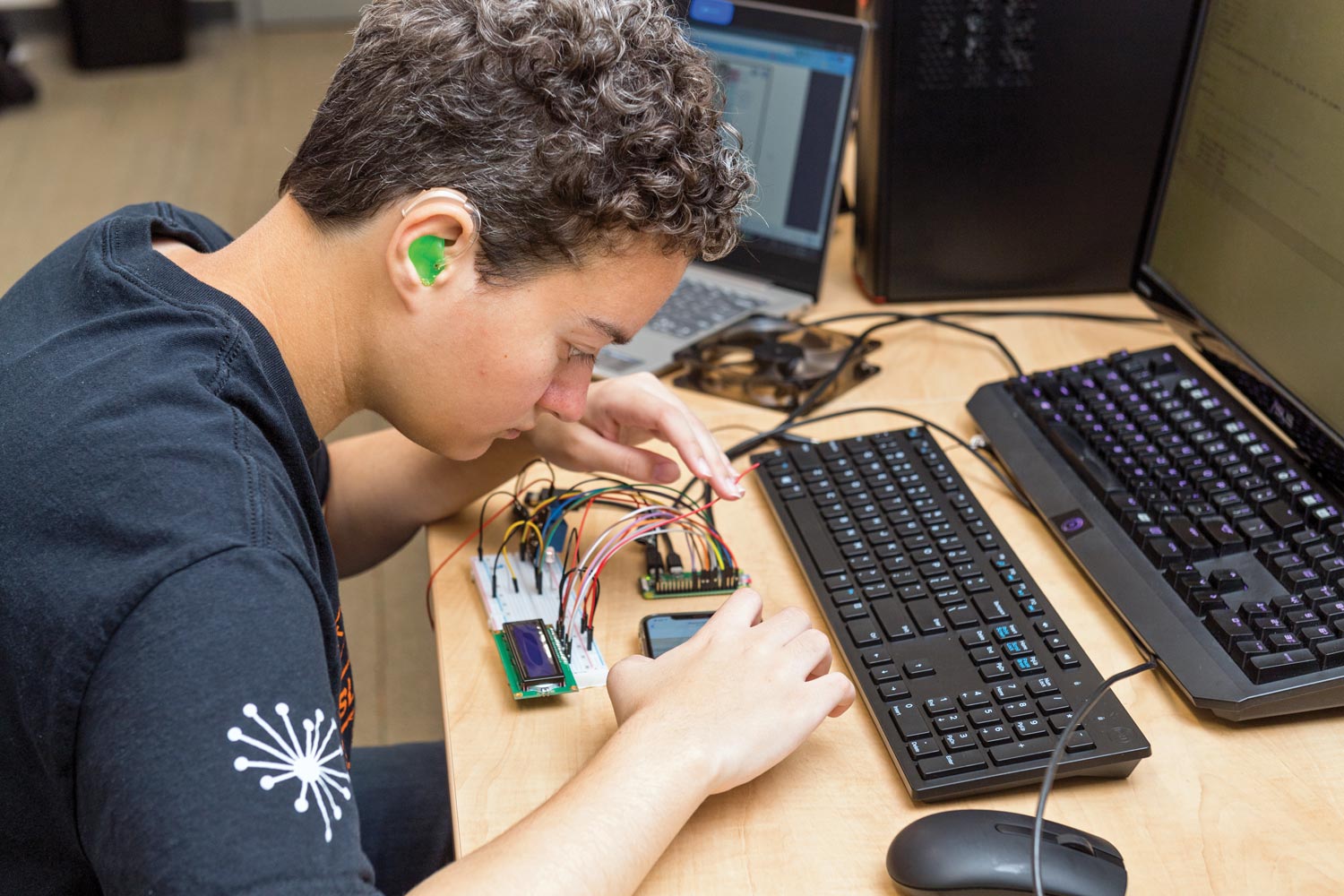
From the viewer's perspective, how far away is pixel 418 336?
2.63 feet

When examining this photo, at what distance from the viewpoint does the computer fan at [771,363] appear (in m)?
1.22

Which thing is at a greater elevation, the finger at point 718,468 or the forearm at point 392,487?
the finger at point 718,468

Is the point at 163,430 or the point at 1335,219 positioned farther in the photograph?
the point at 1335,219

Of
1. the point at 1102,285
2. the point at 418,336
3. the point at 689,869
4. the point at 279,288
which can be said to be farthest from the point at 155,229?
Result: the point at 1102,285

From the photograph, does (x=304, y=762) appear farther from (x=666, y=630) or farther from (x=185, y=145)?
(x=185, y=145)

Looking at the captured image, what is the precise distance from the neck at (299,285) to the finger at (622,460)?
0.22m

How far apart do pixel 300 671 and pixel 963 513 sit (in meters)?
0.56

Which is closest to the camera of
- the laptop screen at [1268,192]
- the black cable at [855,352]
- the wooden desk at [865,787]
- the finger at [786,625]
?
the wooden desk at [865,787]

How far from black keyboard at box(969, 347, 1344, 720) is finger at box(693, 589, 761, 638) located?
11.0 inches

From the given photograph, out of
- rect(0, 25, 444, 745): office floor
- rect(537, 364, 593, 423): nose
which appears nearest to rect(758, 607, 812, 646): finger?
rect(537, 364, 593, 423): nose

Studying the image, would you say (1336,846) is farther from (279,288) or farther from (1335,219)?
(279,288)

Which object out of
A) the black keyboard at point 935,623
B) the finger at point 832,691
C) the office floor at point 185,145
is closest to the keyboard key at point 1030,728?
the black keyboard at point 935,623

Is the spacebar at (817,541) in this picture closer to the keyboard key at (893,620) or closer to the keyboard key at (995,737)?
the keyboard key at (893,620)

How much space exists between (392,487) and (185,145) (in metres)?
3.12
